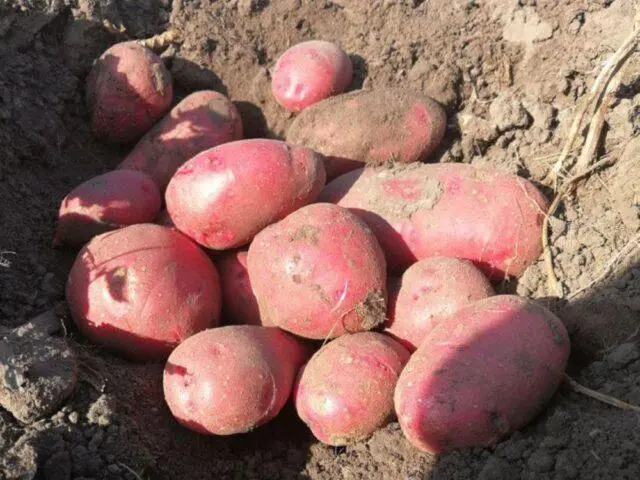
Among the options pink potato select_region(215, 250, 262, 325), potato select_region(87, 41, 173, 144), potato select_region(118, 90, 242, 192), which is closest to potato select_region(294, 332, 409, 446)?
pink potato select_region(215, 250, 262, 325)

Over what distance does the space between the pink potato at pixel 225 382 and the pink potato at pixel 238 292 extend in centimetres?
27

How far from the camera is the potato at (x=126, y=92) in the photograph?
2949 mm

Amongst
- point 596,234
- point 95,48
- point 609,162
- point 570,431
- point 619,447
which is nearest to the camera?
point 619,447

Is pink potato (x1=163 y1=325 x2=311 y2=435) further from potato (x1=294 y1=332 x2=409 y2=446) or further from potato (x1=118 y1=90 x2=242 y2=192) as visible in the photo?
potato (x1=118 y1=90 x2=242 y2=192)

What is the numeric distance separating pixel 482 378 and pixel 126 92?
2.00 metres

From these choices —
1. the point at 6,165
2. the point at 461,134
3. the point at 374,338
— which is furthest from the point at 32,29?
the point at 374,338

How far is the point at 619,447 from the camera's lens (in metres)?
1.57

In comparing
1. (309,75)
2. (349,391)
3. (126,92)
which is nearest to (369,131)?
(309,75)

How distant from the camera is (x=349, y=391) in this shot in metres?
1.91

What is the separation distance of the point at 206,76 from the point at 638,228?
2027mm

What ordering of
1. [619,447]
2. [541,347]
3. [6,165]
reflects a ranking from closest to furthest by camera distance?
[619,447] → [541,347] → [6,165]

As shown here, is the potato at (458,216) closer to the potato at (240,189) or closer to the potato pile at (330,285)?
→ the potato pile at (330,285)

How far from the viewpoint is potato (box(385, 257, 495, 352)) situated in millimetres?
2088

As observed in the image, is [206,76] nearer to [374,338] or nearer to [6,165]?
[6,165]
